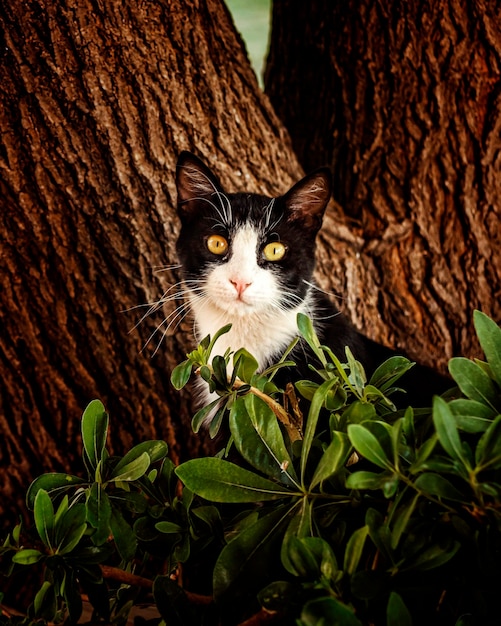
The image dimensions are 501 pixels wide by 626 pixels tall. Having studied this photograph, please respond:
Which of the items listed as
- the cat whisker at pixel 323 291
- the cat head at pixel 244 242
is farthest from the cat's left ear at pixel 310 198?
the cat whisker at pixel 323 291

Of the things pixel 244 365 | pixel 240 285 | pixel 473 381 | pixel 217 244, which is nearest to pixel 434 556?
pixel 473 381

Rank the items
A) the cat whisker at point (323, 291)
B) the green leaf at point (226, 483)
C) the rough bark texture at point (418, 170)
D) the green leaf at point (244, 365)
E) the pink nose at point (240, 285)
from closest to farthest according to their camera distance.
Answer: the green leaf at point (226, 483), the green leaf at point (244, 365), the pink nose at point (240, 285), the cat whisker at point (323, 291), the rough bark texture at point (418, 170)

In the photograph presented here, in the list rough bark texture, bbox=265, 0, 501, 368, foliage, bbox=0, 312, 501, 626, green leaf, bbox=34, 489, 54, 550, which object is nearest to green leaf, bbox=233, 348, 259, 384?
foliage, bbox=0, 312, 501, 626

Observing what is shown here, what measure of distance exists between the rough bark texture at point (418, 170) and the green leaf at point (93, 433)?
91cm

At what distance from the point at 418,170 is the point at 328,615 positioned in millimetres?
1271

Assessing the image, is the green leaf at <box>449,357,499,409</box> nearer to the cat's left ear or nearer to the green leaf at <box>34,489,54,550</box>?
the green leaf at <box>34,489,54,550</box>

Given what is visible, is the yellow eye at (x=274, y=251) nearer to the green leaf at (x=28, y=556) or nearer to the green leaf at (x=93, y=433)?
the green leaf at (x=93, y=433)

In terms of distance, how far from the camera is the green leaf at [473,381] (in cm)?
47

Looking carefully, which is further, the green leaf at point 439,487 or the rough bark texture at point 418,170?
the rough bark texture at point 418,170

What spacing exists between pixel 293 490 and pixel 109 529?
0.19 meters

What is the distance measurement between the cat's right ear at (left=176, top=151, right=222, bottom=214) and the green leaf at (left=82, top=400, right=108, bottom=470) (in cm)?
67

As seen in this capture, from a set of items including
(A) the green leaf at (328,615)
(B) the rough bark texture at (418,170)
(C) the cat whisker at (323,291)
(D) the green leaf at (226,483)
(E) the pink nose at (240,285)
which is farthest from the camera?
(B) the rough bark texture at (418,170)

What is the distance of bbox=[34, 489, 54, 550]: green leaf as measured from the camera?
52 cm

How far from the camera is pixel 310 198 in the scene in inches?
46.9
